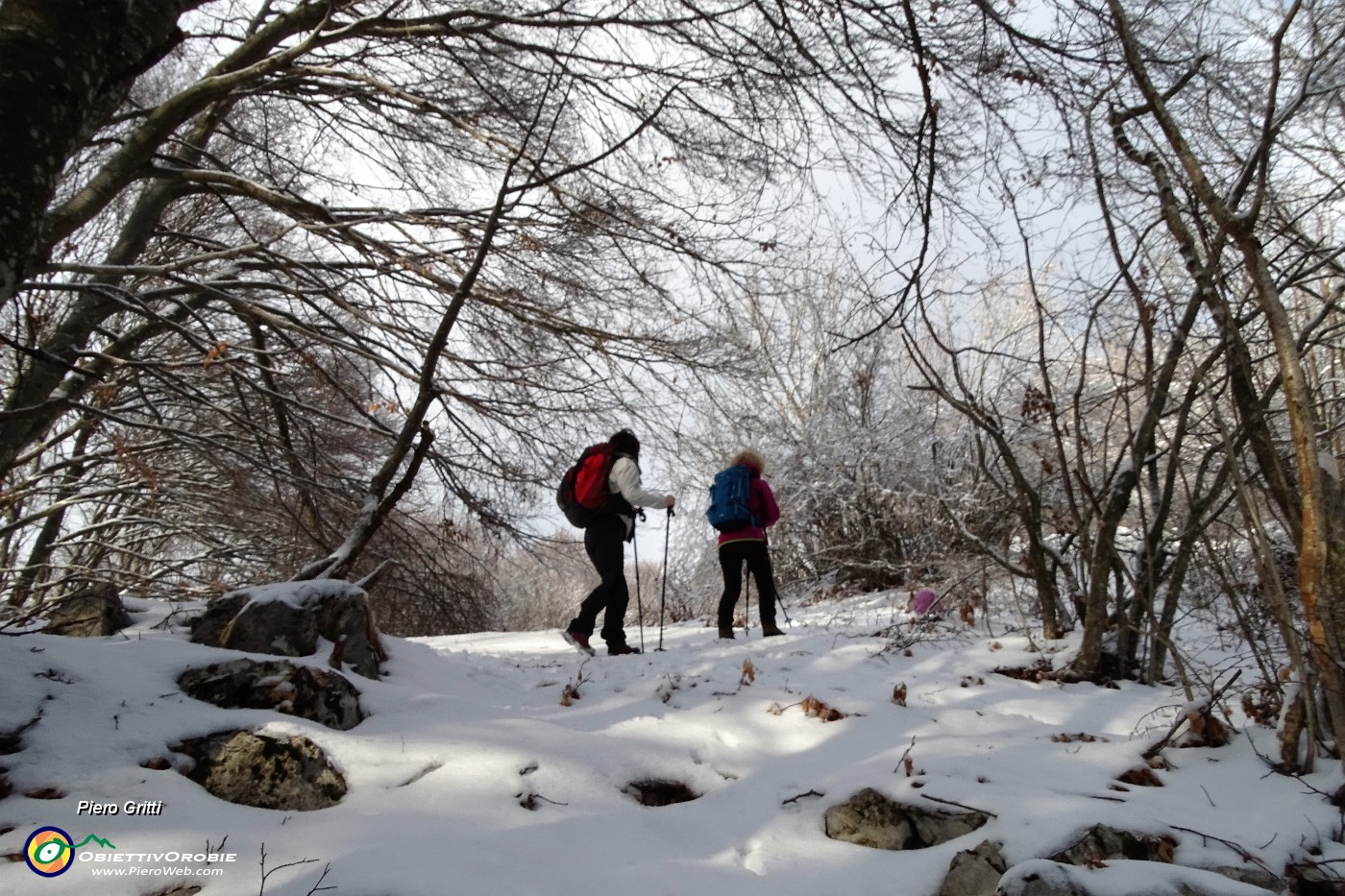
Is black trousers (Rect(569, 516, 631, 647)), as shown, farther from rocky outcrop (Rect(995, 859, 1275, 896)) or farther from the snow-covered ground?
rocky outcrop (Rect(995, 859, 1275, 896))

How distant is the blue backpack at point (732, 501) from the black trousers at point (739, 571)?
148mm

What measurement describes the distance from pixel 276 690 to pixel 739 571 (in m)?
3.34

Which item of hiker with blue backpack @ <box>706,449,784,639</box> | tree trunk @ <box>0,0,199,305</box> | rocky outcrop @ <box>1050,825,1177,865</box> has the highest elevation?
tree trunk @ <box>0,0,199,305</box>

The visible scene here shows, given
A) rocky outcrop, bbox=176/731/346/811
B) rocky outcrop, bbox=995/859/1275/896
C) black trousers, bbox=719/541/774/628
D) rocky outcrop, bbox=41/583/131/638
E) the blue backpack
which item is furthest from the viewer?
the blue backpack

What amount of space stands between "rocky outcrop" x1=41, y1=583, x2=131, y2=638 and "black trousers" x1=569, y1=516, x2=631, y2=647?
102 inches

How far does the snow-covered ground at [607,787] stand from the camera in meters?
1.87

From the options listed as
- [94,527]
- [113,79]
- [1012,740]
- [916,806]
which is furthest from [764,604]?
[94,527]

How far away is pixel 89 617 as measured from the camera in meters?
3.54

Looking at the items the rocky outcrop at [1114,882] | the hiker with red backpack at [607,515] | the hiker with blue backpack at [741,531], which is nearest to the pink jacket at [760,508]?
the hiker with blue backpack at [741,531]

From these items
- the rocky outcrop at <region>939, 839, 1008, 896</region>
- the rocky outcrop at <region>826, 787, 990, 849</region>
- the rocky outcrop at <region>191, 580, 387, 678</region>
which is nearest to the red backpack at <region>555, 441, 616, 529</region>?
the rocky outcrop at <region>191, 580, 387, 678</region>

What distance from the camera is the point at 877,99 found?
3207 millimetres

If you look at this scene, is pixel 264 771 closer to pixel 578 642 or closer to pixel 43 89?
pixel 43 89

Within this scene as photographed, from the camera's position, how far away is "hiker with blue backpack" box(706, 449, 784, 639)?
5223 millimetres

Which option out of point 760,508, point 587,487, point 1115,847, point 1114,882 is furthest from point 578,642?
point 1114,882
